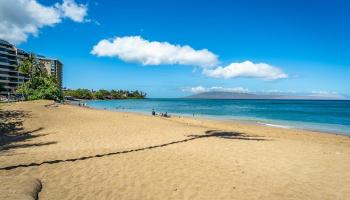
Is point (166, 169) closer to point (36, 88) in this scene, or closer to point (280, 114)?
point (280, 114)

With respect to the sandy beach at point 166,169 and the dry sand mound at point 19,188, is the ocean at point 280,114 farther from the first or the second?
the dry sand mound at point 19,188

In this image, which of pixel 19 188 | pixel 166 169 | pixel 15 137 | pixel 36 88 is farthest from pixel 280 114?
pixel 19 188

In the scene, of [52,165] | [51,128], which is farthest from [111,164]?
[51,128]

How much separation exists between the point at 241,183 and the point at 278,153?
5518mm

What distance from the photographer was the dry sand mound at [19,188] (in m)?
7.32

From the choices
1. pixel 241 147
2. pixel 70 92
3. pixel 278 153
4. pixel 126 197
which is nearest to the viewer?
pixel 126 197

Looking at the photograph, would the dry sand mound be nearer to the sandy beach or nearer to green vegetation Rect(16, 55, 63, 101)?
the sandy beach

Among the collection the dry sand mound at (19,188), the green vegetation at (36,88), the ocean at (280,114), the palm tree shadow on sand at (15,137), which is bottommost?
the ocean at (280,114)

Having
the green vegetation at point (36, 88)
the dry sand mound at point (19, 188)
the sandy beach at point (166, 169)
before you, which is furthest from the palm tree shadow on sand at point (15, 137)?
the green vegetation at point (36, 88)

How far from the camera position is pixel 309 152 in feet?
47.7

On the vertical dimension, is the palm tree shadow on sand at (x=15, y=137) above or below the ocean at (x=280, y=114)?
above

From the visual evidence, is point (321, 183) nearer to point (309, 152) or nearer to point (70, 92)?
point (309, 152)

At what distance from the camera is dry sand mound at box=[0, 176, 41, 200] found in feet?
24.0

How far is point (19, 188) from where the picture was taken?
789cm
